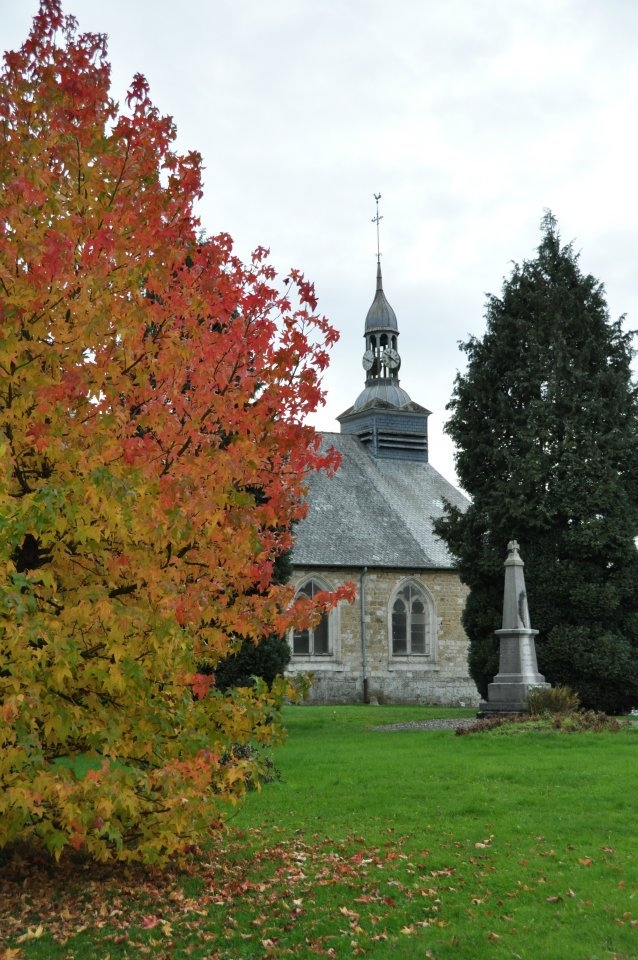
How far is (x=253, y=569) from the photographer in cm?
736

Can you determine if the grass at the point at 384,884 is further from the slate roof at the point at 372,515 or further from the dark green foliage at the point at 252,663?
the slate roof at the point at 372,515

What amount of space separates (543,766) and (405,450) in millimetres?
29955

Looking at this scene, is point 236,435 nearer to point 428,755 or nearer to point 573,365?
point 428,755

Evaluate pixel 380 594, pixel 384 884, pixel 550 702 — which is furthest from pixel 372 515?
pixel 384 884

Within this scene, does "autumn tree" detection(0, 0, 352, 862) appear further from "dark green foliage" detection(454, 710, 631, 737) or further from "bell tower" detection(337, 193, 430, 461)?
"bell tower" detection(337, 193, 430, 461)

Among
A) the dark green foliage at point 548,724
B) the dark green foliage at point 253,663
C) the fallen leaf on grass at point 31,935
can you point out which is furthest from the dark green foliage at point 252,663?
the fallen leaf on grass at point 31,935

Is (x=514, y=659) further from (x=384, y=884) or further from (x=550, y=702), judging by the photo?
(x=384, y=884)

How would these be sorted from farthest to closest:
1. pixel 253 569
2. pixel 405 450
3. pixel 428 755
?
pixel 405 450
pixel 428 755
pixel 253 569

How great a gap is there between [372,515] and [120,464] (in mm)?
31400

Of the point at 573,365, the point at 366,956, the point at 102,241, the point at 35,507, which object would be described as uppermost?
the point at 573,365

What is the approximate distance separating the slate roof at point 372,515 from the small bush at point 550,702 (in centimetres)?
1484

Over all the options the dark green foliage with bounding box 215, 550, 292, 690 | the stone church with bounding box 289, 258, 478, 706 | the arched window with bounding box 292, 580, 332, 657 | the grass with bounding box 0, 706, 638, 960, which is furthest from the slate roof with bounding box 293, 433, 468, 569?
the grass with bounding box 0, 706, 638, 960

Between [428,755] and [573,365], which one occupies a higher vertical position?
[573,365]

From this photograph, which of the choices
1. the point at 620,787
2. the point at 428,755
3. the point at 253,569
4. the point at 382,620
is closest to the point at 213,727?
the point at 253,569
